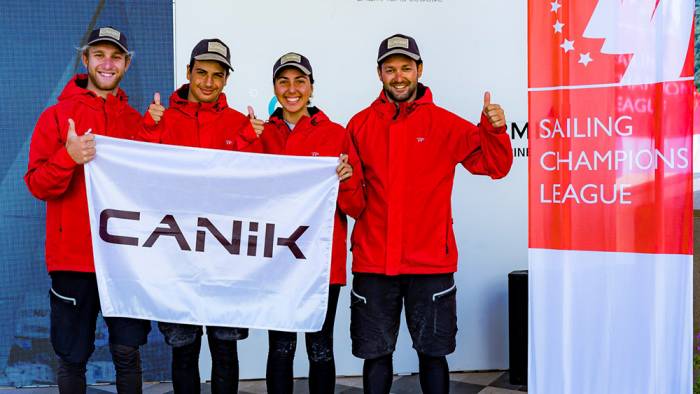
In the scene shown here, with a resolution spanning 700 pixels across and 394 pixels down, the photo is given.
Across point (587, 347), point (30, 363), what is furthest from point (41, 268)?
point (587, 347)

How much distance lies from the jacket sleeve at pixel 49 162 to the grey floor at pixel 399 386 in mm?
1671

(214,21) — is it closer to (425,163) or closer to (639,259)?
(425,163)

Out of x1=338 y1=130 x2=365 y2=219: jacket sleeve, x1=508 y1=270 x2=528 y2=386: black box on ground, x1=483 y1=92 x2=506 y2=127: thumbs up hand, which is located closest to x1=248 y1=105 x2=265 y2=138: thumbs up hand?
x1=338 y1=130 x2=365 y2=219: jacket sleeve

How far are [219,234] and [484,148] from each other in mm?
1145

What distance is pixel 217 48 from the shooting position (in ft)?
A: 9.73

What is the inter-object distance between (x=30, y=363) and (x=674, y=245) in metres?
3.50

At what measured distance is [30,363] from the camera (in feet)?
13.4

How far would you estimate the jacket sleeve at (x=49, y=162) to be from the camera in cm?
265

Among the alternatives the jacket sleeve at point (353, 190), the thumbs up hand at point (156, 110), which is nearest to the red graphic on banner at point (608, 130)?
the jacket sleeve at point (353, 190)

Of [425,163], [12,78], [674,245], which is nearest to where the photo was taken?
[674,245]

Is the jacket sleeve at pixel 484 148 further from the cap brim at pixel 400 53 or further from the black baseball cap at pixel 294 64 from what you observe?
the black baseball cap at pixel 294 64

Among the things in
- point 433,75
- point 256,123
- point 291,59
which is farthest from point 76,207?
point 433,75

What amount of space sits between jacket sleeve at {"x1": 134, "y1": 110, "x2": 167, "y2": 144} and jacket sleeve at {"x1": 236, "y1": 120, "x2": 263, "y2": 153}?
32cm

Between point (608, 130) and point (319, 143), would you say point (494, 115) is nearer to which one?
point (608, 130)
